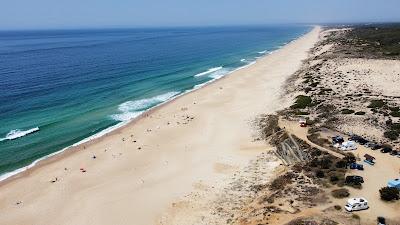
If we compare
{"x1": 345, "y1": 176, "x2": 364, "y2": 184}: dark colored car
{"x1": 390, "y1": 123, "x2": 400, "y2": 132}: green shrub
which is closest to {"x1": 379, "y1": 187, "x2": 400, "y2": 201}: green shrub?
{"x1": 345, "y1": 176, "x2": 364, "y2": 184}: dark colored car

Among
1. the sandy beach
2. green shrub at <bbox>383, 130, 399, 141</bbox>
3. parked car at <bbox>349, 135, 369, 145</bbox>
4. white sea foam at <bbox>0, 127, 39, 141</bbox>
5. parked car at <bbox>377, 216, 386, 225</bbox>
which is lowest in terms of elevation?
the sandy beach

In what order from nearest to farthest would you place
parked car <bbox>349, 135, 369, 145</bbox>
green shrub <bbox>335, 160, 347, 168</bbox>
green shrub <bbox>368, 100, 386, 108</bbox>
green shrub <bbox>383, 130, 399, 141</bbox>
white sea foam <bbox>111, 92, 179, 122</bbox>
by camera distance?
green shrub <bbox>335, 160, 347, 168</bbox>, parked car <bbox>349, 135, 369, 145</bbox>, green shrub <bbox>383, 130, 399, 141</bbox>, green shrub <bbox>368, 100, 386, 108</bbox>, white sea foam <bbox>111, 92, 179, 122</bbox>

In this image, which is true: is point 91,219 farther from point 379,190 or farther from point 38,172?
point 379,190

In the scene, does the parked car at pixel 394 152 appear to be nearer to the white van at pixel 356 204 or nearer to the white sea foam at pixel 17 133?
the white van at pixel 356 204

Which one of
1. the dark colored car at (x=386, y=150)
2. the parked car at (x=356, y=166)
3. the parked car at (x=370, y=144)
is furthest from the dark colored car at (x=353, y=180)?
the parked car at (x=370, y=144)

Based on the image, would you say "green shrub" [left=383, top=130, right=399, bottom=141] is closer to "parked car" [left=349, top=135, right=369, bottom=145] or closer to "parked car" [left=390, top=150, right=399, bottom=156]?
"parked car" [left=349, top=135, right=369, bottom=145]

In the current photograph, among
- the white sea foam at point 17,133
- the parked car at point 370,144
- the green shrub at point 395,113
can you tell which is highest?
the green shrub at point 395,113
